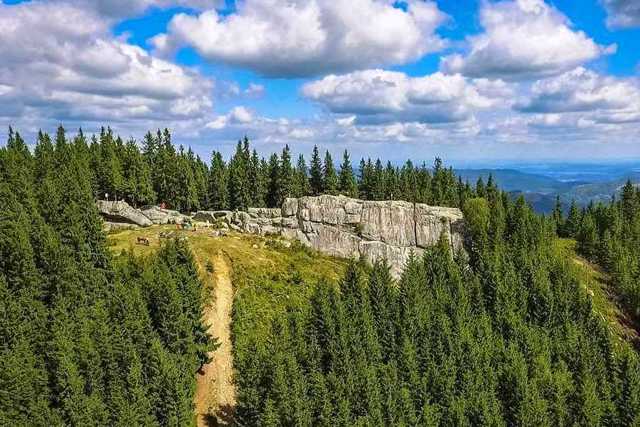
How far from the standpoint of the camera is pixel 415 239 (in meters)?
107

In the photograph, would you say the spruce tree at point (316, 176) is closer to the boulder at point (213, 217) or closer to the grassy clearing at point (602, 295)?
the boulder at point (213, 217)

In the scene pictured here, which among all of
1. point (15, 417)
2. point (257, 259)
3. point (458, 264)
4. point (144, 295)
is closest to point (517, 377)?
point (458, 264)

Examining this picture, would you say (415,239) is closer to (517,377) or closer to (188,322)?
(517,377)

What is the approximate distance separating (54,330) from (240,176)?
3006 inches

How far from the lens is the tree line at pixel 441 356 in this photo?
5209cm

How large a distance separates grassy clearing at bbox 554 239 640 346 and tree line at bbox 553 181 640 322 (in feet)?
7.43

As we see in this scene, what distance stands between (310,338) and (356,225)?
151ft

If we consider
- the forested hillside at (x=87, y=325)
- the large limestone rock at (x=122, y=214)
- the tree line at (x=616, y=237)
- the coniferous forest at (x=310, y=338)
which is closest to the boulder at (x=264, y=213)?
the large limestone rock at (x=122, y=214)

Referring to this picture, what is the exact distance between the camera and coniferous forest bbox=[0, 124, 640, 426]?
4841 cm

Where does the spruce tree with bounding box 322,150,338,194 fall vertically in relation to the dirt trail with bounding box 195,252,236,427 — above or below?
above

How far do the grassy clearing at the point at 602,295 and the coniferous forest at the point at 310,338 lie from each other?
160 inches

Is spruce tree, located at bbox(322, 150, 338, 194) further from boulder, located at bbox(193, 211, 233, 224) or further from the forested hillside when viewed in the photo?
the forested hillside

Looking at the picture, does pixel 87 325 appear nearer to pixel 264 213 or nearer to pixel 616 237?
pixel 264 213

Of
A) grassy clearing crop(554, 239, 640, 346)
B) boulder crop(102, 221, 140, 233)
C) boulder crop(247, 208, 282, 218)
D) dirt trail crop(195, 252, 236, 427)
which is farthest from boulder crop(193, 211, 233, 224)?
grassy clearing crop(554, 239, 640, 346)
